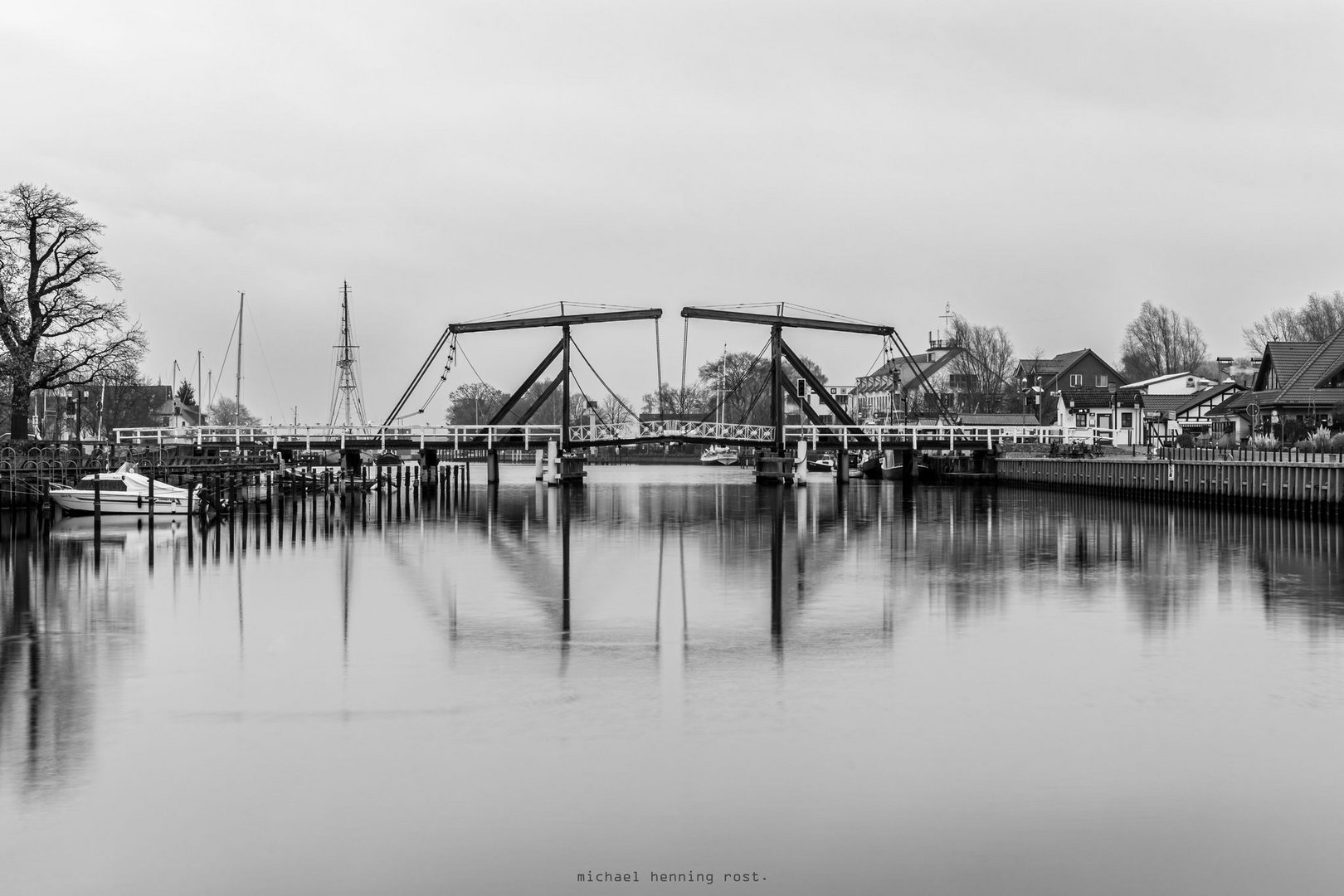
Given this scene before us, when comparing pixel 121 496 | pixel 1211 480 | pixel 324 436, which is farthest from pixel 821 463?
pixel 121 496

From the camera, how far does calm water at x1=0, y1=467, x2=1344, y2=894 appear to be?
12.3 meters

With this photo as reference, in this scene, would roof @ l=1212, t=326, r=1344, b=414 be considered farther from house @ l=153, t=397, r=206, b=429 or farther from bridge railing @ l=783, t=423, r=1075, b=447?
house @ l=153, t=397, r=206, b=429

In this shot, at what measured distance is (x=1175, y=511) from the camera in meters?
56.7

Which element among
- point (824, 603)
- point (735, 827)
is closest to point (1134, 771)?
point (735, 827)

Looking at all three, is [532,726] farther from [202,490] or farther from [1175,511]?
[1175,511]

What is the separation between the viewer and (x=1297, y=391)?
6712 centimetres

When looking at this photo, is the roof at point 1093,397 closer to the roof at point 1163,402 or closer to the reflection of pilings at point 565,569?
the roof at point 1163,402

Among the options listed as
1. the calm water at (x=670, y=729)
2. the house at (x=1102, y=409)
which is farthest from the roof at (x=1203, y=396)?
the calm water at (x=670, y=729)

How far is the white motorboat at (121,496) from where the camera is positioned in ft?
161

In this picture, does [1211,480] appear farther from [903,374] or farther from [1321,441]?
[903,374]

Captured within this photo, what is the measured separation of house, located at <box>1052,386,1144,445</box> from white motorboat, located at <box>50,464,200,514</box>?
69876 millimetres

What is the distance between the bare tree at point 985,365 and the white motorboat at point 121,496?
105 m

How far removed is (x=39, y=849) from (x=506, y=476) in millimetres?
113446

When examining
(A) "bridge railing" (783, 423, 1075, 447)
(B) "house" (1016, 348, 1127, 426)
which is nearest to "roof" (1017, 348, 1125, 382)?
(B) "house" (1016, 348, 1127, 426)
